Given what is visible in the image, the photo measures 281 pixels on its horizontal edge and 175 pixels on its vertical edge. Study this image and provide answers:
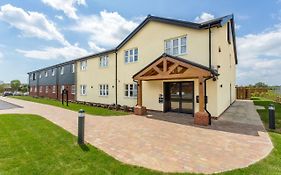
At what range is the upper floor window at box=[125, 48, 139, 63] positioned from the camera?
17.2 metres

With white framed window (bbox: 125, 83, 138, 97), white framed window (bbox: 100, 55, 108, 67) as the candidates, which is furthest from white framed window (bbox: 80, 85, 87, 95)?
white framed window (bbox: 125, 83, 138, 97)

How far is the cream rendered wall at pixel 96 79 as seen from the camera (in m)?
19.9

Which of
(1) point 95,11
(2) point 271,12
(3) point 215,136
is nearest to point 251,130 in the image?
(3) point 215,136

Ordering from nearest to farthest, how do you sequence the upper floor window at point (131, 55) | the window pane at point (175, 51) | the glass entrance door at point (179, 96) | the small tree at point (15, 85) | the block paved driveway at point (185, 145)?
the block paved driveway at point (185, 145)
the glass entrance door at point (179, 96)
the window pane at point (175, 51)
the upper floor window at point (131, 55)
the small tree at point (15, 85)

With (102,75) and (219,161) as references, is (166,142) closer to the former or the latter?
(219,161)

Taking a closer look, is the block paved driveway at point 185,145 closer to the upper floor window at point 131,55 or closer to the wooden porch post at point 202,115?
the wooden porch post at point 202,115

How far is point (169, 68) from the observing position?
39.2 ft

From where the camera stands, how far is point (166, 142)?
23.2ft

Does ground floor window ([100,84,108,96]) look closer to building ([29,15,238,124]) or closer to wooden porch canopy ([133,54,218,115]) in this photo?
building ([29,15,238,124])

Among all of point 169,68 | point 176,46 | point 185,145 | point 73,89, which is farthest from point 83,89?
point 185,145

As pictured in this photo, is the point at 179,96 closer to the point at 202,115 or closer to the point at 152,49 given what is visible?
the point at 202,115

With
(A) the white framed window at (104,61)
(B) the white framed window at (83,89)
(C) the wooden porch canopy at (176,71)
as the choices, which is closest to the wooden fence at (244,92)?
(A) the white framed window at (104,61)

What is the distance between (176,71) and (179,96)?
222 centimetres

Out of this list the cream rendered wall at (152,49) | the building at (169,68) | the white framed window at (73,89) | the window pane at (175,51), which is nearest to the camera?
the building at (169,68)
